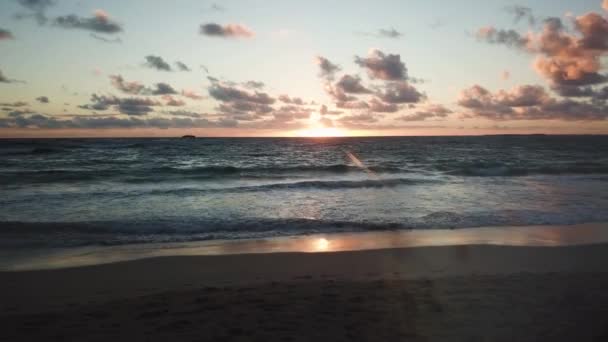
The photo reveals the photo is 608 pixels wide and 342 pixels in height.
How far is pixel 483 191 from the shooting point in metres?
20.8

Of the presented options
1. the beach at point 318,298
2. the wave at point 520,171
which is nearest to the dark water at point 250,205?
the beach at point 318,298

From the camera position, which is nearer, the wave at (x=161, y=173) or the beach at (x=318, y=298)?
the beach at (x=318, y=298)

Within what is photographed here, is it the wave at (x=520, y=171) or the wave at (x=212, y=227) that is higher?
the wave at (x=520, y=171)

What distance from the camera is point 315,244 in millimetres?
10367

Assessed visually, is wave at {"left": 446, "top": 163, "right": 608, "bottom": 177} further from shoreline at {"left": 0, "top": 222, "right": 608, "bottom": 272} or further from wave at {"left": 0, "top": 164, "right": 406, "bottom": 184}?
shoreline at {"left": 0, "top": 222, "right": 608, "bottom": 272}

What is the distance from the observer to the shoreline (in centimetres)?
898

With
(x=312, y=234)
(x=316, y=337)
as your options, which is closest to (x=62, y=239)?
(x=312, y=234)

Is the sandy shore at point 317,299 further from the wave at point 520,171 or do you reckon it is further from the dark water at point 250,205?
the wave at point 520,171

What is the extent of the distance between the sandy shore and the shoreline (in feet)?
2.05

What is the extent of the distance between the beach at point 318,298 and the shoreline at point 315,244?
1.86 ft

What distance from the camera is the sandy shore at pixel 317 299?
505cm

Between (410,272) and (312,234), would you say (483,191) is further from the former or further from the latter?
(410,272)

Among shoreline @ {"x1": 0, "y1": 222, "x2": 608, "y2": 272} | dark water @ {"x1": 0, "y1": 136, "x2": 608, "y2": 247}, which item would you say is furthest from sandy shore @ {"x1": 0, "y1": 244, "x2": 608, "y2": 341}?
dark water @ {"x1": 0, "y1": 136, "x2": 608, "y2": 247}

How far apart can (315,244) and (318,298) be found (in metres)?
4.14
